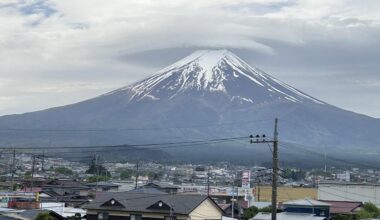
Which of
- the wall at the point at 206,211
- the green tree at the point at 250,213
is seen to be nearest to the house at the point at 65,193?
the green tree at the point at 250,213

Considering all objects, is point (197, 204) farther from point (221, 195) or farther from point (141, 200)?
point (221, 195)

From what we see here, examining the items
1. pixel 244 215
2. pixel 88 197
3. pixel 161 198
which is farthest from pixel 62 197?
pixel 161 198

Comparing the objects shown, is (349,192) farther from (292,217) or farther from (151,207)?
(151,207)

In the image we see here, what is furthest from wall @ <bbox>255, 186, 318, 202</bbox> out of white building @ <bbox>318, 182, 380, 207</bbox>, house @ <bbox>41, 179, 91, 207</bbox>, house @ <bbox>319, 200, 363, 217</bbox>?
house @ <bbox>41, 179, 91, 207</bbox>

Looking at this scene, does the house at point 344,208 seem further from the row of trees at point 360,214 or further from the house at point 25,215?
the house at point 25,215

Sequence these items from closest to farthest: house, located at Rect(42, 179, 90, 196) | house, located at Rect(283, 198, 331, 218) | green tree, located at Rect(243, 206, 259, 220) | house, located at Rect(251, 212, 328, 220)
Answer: house, located at Rect(251, 212, 328, 220) → house, located at Rect(283, 198, 331, 218) → green tree, located at Rect(243, 206, 259, 220) → house, located at Rect(42, 179, 90, 196)

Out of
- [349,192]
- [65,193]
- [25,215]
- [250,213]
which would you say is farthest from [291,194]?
[25,215]

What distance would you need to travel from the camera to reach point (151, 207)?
39.2 m

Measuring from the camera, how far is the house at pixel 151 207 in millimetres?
38594

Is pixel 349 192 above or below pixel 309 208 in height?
above

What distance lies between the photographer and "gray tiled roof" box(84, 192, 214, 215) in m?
38.7

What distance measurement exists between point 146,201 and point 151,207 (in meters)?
1.15

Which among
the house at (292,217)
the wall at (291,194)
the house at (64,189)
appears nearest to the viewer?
the house at (292,217)

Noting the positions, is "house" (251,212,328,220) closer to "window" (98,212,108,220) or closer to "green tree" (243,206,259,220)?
"green tree" (243,206,259,220)
